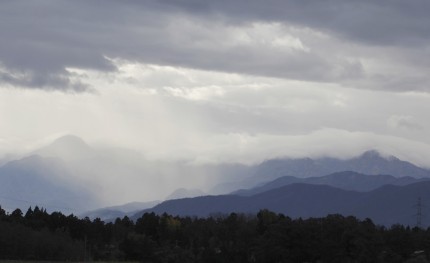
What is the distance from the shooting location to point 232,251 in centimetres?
14288

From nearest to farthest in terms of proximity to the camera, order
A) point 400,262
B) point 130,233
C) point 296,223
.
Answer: point 400,262 → point 296,223 → point 130,233

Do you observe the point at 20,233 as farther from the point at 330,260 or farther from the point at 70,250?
the point at 330,260

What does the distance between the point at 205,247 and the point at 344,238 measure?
25838 millimetres

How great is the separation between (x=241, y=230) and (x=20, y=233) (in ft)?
119

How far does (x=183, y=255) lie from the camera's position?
140 m

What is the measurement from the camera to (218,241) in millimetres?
152375

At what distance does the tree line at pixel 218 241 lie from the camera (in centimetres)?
12962

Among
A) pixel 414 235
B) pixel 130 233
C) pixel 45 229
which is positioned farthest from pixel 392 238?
pixel 45 229

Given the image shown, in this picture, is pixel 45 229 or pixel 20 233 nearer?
pixel 20 233

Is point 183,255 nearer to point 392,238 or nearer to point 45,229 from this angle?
point 45,229

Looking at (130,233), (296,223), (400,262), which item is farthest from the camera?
(130,233)

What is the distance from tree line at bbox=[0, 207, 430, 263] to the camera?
130m

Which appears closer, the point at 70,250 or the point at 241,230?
the point at 70,250

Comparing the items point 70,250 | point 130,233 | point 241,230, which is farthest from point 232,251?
point 70,250
